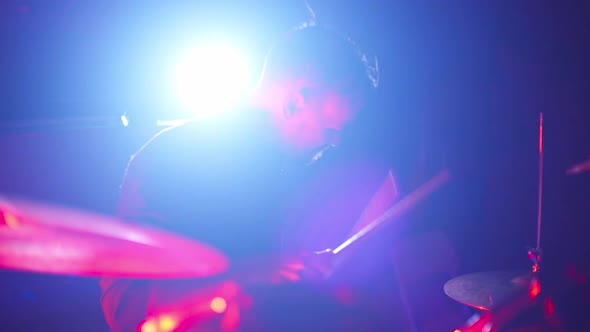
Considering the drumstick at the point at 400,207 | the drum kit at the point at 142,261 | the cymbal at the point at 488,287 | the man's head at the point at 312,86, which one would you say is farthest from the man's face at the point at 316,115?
the cymbal at the point at 488,287

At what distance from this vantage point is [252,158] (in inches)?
62.0

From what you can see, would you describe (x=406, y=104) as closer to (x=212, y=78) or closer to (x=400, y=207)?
(x=400, y=207)

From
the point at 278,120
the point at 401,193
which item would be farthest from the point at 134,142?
the point at 401,193

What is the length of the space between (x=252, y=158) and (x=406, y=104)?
3.84ft

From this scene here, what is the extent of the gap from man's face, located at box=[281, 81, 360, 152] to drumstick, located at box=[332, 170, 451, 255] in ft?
1.32

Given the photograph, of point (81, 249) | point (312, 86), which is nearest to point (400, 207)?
point (312, 86)

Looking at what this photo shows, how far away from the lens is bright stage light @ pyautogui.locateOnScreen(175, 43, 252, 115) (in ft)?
6.94

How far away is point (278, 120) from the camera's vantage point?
158 cm

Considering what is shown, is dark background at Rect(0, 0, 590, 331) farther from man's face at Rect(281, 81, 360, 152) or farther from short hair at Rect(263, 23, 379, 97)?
man's face at Rect(281, 81, 360, 152)

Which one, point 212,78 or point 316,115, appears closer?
point 316,115

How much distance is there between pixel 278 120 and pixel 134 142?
1.06 meters

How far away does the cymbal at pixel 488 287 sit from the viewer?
1184 mm

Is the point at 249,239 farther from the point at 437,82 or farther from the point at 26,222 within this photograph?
the point at 437,82

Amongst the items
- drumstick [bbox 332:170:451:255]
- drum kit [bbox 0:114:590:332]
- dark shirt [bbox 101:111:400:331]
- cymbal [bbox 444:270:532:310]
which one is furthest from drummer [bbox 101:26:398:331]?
cymbal [bbox 444:270:532:310]
